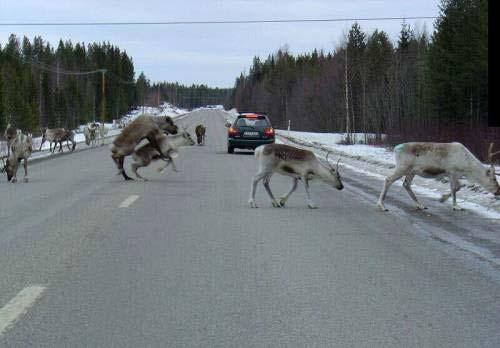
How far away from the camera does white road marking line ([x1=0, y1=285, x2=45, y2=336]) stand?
5.32 metres

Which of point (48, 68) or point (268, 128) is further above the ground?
point (48, 68)

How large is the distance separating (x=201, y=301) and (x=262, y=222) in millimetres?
4792

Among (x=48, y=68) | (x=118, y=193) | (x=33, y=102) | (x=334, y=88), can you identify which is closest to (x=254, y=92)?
(x=48, y=68)

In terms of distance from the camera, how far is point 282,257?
793cm

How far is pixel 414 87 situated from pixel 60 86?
3289 inches

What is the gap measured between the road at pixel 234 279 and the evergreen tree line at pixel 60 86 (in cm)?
6138

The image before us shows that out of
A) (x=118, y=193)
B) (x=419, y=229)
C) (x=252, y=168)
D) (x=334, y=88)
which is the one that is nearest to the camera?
(x=419, y=229)

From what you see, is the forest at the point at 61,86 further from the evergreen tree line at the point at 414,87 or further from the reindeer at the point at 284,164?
the reindeer at the point at 284,164

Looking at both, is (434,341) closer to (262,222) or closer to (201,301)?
(201,301)

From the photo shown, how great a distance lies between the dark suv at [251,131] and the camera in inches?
1168

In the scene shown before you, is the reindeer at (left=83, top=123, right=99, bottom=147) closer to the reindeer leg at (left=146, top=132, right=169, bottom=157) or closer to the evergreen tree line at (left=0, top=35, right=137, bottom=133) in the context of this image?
the reindeer leg at (left=146, top=132, right=169, bottom=157)

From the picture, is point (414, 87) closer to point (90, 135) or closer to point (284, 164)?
point (90, 135)

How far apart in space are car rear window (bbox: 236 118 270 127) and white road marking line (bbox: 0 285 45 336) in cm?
2356

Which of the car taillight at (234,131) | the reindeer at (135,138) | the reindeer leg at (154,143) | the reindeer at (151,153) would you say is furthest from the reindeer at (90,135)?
the reindeer leg at (154,143)
